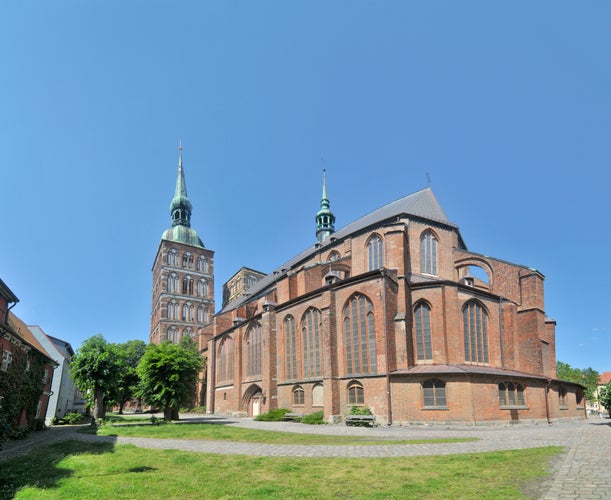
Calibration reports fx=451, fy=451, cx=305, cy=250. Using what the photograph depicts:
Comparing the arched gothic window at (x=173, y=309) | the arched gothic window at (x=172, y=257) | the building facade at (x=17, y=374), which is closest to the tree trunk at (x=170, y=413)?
the building facade at (x=17, y=374)

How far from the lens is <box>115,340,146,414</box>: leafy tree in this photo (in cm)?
3253

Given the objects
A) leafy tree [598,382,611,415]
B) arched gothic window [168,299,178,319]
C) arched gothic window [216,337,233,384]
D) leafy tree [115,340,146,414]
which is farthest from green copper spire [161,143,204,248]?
leafy tree [598,382,611,415]

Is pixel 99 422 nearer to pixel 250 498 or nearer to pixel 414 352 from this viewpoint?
pixel 414 352

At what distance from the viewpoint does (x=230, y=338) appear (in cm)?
5184

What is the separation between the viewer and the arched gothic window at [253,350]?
44688 millimetres

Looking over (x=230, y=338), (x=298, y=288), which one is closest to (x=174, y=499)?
(x=298, y=288)

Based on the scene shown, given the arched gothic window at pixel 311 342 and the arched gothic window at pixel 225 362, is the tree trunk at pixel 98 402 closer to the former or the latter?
the arched gothic window at pixel 311 342

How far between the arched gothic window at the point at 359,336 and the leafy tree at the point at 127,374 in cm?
1619

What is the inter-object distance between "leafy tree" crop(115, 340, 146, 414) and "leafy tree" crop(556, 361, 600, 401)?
76911mm

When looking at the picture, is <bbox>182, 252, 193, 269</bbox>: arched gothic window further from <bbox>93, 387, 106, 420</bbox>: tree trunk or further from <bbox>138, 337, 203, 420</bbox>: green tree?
<bbox>93, 387, 106, 420</bbox>: tree trunk

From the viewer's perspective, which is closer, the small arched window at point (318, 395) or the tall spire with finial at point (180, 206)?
the small arched window at point (318, 395)

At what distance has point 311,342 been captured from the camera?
120ft

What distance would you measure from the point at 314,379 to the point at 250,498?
26995 millimetres

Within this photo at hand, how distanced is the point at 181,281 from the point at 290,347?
42602mm
